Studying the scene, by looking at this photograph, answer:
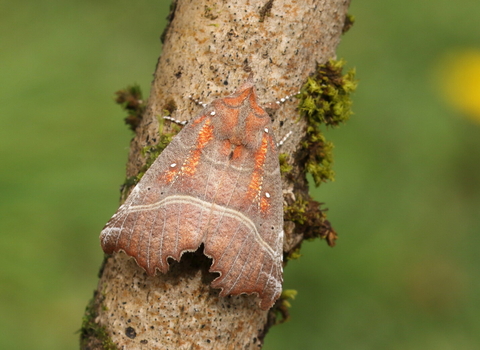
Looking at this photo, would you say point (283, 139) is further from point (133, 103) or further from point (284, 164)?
point (133, 103)

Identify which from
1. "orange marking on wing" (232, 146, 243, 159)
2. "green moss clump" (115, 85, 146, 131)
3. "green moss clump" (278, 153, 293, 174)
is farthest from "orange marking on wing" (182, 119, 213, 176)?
"green moss clump" (115, 85, 146, 131)

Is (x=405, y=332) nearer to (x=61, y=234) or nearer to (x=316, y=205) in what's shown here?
(x=316, y=205)

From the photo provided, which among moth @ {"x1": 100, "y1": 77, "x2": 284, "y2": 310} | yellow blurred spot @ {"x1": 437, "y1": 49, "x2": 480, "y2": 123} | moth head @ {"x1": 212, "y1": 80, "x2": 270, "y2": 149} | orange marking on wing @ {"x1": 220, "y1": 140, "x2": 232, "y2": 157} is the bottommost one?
moth @ {"x1": 100, "y1": 77, "x2": 284, "y2": 310}

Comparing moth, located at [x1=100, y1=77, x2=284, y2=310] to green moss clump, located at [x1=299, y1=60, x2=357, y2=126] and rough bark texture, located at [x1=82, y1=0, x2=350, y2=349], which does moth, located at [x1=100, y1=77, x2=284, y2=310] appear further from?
green moss clump, located at [x1=299, y1=60, x2=357, y2=126]

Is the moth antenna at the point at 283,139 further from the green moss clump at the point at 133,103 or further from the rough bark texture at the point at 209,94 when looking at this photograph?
the green moss clump at the point at 133,103

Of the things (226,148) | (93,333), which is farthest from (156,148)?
(93,333)

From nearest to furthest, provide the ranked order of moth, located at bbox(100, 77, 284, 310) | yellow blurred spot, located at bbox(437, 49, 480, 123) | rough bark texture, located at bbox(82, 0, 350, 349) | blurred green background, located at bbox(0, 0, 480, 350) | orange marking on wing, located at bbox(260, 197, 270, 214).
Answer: rough bark texture, located at bbox(82, 0, 350, 349)
moth, located at bbox(100, 77, 284, 310)
orange marking on wing, located at bbox(260, 197, 270, 214)
blurred green background, located at bbox(0, 0, 480, 350)
yellow blurred spot, located at bbox(437, 49, 480, 123)

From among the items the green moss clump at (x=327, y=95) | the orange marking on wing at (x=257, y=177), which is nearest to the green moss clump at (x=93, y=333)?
the orange marking on wing at (x=257, y=177)
